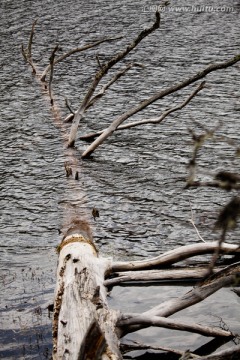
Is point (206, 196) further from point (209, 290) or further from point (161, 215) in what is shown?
point (209, 290)

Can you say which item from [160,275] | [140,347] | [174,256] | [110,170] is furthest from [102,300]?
[110,170]

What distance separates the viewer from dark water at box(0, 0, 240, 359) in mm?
11078

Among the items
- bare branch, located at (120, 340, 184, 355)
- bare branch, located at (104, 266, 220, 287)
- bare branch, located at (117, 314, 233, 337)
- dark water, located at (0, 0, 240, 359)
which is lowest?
dark water, located at (0, 0, 240, 359)

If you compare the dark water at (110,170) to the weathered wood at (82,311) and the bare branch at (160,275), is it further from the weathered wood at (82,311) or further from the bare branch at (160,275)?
the weathered wood at (82,311)

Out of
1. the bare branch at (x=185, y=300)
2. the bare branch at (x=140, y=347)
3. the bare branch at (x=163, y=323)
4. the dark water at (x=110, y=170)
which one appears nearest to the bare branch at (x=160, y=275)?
the dark water at (x=110, y=170)

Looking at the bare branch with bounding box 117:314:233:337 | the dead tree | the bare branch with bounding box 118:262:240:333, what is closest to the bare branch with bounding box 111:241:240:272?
the dead tree

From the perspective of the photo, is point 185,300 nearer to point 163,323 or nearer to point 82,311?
point 163,323

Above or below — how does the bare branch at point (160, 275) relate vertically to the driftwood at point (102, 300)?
below

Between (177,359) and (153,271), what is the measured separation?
2.03m

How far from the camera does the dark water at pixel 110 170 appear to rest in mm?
11078

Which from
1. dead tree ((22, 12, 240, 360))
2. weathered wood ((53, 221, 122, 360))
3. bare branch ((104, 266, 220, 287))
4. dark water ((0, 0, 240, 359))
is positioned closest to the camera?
weathered wood ((53, 221, 122, 360))

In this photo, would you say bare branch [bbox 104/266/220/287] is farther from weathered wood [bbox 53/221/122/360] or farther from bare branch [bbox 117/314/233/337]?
bare branch [bbox 117/314/233/337]

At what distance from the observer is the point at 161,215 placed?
575 inches

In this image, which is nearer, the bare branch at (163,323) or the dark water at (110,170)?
the bare branch at (163,323)
